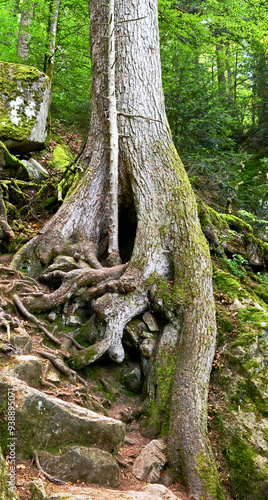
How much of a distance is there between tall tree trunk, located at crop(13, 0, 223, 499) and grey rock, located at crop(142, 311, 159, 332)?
0.13 m

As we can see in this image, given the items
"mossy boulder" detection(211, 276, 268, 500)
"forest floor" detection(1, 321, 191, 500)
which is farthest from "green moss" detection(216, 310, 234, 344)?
"forest floor" detection(1, 321, 191, 500)

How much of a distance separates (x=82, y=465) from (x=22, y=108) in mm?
7061

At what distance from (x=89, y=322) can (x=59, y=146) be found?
668cm

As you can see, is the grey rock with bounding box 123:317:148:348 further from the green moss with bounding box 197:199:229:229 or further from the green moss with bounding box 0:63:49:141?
the green moss with bounding box 0:63:49:141

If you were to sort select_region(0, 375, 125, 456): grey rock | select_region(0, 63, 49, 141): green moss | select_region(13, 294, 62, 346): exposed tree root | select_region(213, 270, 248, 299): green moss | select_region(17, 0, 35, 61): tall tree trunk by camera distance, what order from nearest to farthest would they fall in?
1. select_region(0, 375, 125, 456): grey rock
2. select_region(13, 294, 62, 346): exposed tree root
3. select_region(213, 270, 248, 299): green moss
4. select_region(0, 63, 49, 141): green moss
5. select_region(17, 0, 35, 61): tall tree trunk

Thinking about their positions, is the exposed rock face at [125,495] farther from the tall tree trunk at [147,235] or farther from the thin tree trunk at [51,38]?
the thin tree trunk at [51,38]

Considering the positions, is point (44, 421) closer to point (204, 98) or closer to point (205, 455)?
point (205, 455)

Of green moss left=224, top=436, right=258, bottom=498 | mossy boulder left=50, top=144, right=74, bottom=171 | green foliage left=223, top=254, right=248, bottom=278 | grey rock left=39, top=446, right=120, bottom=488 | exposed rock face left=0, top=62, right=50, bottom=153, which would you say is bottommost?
green moss left=224, top=436, right=258, bottom=498

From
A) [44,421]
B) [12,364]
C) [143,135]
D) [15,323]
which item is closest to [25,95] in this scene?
[143,135]

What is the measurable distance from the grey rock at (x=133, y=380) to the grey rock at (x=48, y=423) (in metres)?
1.56

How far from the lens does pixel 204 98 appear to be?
9656 mm

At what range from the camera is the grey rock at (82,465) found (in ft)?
8.65

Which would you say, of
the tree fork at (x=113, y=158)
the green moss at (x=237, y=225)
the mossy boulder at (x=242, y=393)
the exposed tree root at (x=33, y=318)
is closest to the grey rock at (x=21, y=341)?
the exposed tree root at (x=33, y=318)

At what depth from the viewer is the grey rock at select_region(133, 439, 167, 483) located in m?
3.44
